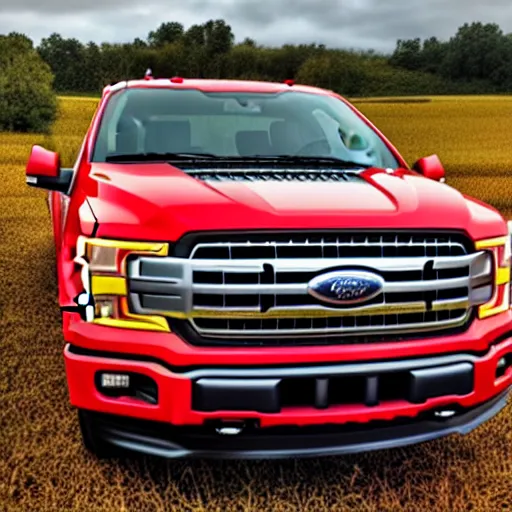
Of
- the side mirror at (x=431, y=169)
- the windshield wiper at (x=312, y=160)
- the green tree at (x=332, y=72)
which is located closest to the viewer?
the windshield wiper at (x=312, y=160)

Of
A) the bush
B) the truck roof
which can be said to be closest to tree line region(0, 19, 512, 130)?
the bush

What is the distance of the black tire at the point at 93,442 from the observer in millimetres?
3232

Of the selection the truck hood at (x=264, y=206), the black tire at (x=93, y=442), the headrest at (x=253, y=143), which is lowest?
the black tire at (x=93, y=442)

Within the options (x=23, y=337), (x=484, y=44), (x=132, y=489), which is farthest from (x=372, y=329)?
(x=484, y=44)

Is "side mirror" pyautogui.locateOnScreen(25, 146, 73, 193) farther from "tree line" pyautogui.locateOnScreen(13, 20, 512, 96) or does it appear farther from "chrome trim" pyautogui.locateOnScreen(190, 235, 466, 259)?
"tree line" pyautogui.locateOnScreen(13, 20, 512, 96)

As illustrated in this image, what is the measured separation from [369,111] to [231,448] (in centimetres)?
4871

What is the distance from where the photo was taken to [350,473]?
3.51 metres

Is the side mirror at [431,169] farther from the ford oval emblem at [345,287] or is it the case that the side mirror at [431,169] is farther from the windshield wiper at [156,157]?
the ford oval emblem at [345,287]

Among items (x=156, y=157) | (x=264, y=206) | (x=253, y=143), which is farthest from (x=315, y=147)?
(x=264, y=206)

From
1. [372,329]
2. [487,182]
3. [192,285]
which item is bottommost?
[487,182]

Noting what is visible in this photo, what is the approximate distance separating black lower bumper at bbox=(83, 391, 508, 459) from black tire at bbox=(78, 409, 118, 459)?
0.12 m

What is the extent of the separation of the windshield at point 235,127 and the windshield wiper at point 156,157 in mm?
26

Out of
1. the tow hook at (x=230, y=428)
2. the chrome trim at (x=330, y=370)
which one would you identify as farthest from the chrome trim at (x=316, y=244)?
the tow hook at (x=230, y=428)

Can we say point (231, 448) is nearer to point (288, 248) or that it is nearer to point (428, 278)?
point (288, 248)
